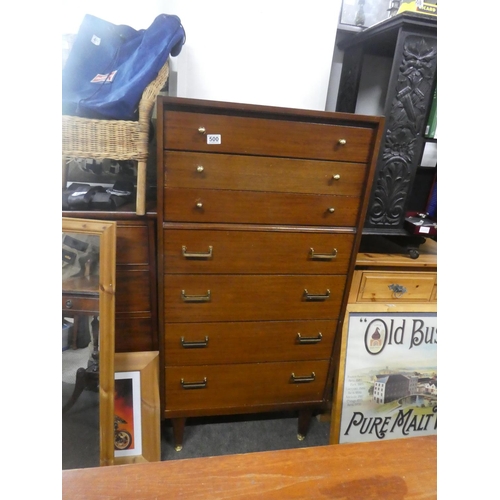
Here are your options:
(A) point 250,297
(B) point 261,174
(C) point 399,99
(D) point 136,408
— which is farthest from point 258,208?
(D) point 136,408

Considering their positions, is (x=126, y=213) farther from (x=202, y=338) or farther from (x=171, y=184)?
(x=202, y=338)

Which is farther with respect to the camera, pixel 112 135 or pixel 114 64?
pixel 114 64

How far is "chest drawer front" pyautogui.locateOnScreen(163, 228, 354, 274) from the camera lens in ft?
3.51

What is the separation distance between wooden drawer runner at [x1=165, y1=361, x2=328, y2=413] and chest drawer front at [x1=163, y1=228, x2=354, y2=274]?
0.39 meters

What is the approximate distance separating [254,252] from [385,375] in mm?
816

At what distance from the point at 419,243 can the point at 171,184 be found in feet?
3.26

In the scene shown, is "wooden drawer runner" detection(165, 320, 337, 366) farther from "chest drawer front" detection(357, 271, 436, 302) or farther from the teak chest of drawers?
"chest drawer front" detection(357, 271, 436, 302)

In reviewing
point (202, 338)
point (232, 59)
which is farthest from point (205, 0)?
point (202, 338)

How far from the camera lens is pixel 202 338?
1.20 meters

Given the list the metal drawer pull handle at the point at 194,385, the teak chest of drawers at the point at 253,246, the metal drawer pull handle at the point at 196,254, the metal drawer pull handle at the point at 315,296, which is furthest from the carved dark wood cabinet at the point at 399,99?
the metal drawer pull handle at the point at 194,385

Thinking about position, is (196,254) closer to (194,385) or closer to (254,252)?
(254,252)

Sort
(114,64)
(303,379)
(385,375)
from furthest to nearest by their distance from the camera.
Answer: (385,375) < (303,379) < (114,64)

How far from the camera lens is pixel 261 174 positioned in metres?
1.03

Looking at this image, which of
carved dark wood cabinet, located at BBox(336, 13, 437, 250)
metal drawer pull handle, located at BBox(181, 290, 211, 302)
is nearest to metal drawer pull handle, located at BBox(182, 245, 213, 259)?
metal drawer pull handle, located at BBox(181, 290, 211, 302)
